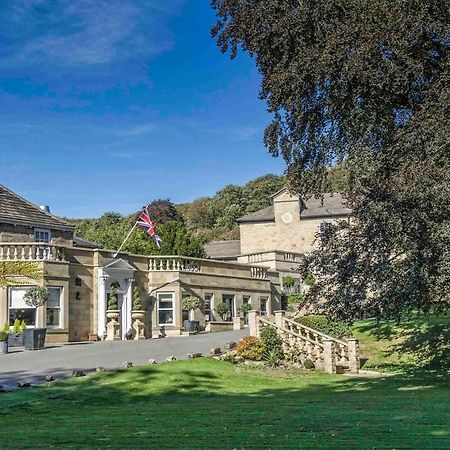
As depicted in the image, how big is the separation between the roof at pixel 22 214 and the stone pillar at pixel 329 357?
67.0ft

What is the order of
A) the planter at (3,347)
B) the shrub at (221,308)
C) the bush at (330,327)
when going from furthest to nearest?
the shrub at (221,308) < the bush at (330,327) < the planter at (3,347)

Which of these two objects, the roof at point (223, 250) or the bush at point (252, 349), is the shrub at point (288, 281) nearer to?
the roof at point (223, 250)

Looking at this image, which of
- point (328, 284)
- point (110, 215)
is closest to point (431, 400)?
point (328, 284)

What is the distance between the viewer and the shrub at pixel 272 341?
2422 centimetres

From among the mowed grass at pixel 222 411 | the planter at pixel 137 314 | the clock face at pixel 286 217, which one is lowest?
the mowed grass at pixel 222 411

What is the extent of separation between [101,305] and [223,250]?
28.9 metres

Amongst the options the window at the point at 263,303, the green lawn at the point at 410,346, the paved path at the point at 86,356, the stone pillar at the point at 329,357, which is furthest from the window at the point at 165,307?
the stone pillar at the point at 329,357

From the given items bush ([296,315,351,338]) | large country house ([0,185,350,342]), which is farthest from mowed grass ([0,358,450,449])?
large country house ([0,185,350,342])

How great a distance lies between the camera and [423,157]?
589 inches

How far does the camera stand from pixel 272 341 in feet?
80.5

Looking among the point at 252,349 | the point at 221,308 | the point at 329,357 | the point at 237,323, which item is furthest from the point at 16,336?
the point at 329,357

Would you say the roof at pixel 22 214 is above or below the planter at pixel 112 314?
above

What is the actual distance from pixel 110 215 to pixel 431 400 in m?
84.4

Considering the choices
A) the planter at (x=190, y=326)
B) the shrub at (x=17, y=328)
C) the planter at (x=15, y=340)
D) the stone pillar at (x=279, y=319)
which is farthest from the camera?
the planter at (x=190, y=326)
